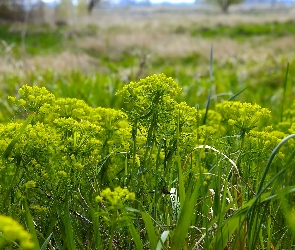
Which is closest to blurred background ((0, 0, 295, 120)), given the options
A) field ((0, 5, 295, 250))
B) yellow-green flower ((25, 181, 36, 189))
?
field ((0, 5, 295, 250))

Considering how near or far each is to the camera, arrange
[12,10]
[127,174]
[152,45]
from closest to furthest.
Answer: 1. [127,174]
2. [152,45]
3. [12,10]

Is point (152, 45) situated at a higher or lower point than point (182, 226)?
lower

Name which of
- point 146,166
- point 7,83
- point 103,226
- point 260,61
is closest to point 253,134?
point 146,166

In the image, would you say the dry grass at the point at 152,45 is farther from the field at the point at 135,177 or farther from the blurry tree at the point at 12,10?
the field at the point at 135,177

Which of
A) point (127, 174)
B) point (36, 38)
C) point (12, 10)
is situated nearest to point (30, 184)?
point (127, 174)

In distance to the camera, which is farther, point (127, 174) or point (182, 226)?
point (127, 174)

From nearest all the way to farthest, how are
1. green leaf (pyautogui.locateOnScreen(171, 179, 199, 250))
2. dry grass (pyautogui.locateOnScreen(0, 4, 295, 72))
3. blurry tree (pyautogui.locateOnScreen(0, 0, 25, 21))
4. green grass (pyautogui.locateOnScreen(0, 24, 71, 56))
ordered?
green leaf (pyautogui.locateOnScreen(171, 179, 199, 250)) → dry grass (pyautogui.locateOnScreen(0, 4, 295, 72)) → green grass (pyautogui.locateOnScreen(0, 24, 71, 56)) → blurry tree (pyautogui.locateOnScreen(0, 0, 25, 21))

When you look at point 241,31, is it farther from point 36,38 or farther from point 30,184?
point 30,184

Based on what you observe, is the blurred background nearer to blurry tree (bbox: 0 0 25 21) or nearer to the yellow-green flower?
blurry tree (bbox: 0 0 25 21)

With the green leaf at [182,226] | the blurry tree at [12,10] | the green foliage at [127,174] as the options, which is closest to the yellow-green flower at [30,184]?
the green foliage at [127,174]

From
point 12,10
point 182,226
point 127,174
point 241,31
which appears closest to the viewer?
point 182,226

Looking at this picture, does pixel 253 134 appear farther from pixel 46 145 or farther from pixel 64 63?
pixel 64 63

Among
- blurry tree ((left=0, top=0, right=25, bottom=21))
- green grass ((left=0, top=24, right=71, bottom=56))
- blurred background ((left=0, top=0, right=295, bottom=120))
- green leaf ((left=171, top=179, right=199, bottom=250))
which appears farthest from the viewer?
blurry tree ((left=0, top=0, right=25, bottom=21))

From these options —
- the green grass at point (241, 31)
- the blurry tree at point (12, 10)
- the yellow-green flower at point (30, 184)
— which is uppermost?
the yellow-green flower at point (30, 184)
